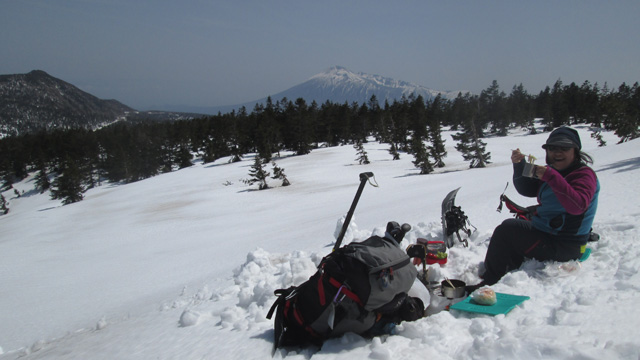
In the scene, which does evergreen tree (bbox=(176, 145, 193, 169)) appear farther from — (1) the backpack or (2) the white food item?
(2) the white food item

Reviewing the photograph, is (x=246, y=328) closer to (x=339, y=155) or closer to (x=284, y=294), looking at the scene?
(x=284, y=294)

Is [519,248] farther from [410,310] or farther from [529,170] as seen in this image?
[410,310]

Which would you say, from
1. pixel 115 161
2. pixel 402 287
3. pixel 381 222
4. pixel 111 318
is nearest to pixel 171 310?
pixel 111 318

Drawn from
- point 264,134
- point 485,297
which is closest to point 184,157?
point 264,134

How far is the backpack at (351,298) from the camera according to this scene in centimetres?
312

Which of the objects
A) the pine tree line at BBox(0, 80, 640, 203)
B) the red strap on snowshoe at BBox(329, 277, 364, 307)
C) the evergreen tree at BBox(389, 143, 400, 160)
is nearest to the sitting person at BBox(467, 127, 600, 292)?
the red strap on snowshoe at BBox(329, 277, 364, 307)

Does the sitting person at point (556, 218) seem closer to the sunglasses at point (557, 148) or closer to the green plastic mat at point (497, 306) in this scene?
the sunglasses at point (557, 148)

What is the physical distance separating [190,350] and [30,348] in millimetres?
3697

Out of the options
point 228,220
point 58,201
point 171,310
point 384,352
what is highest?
point 384,352

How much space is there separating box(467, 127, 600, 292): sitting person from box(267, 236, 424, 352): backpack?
1.22 m

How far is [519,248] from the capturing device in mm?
4074

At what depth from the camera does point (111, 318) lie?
247 inches

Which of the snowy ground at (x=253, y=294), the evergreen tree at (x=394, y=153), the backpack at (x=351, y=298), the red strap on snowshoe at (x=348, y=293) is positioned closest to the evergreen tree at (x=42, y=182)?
the snowy ground at (x=253, y=294)

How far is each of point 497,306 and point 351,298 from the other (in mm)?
1322
